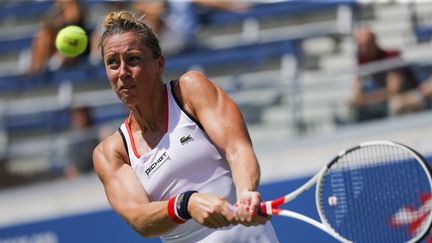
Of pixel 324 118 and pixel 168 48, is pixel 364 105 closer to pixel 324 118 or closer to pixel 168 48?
pixel 324 118

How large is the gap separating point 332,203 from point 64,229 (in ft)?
15.7

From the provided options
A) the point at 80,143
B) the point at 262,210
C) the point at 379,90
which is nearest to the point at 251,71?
the point at 80,143

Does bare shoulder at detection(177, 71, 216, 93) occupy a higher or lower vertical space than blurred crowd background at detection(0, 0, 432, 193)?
Result: higher

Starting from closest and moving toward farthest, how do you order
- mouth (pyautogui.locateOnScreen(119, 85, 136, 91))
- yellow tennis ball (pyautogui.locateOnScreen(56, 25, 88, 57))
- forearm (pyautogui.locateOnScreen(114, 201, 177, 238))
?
forearm (pyautogui.locateOnScreen(114, 201, 177, 238)), mouth (pyautogui.locateOnScreen(119, 85, 136, 91)), yellow tennis ball (pyautogui.locateOnScreen(56, 25, 88, 57))

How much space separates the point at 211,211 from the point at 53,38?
626 cm

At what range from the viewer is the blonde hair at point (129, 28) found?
434 centimetres

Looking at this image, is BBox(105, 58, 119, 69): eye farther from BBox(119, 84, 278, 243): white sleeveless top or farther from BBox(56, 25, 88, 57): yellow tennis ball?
BBox(56, 25, 88, 57): yellow tennis ball

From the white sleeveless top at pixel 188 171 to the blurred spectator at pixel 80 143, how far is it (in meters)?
4.19

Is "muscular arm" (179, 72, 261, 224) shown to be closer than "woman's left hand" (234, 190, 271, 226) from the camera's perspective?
No

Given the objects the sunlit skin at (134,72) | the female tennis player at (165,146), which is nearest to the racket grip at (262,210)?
the female tennis player at (165,146)

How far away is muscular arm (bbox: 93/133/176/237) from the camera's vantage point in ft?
13.9

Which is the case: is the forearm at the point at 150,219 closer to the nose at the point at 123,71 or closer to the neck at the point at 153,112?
the neck at the point at 153,112

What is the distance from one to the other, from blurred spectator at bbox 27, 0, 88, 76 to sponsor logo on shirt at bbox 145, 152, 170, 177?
5.01 m

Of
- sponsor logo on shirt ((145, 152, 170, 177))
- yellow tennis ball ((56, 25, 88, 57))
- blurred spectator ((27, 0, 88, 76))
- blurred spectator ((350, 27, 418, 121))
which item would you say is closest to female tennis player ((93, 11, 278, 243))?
sponsor logo on shirt ((145, 152, 170, 177))
